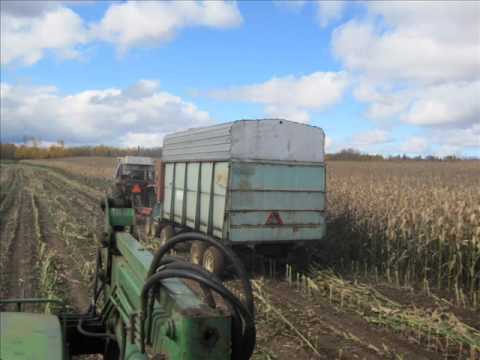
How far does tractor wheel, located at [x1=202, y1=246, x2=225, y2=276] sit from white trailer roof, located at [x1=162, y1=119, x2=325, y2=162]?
168 centimetres

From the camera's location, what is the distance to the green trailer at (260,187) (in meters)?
8.31

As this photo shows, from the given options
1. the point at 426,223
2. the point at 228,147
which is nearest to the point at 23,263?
the point at 228,147

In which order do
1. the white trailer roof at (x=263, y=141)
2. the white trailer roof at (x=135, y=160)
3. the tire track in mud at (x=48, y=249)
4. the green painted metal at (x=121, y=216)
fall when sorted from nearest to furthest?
the green painted metal at (x=121, y=216), the tire track in mud at (x=48, y=249), the white trailer roof at (x=263, y=141), the white trailer roof at (x=135, y=160)

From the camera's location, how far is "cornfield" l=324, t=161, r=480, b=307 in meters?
8.02

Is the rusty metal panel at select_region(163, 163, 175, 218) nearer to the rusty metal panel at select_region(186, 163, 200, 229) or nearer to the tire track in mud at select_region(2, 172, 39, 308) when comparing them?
the rusty metal panel at select_region(186, 163, 200, 229)

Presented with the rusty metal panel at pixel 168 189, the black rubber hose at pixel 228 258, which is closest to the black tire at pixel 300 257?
the rusty metal panel at pixel 168 189

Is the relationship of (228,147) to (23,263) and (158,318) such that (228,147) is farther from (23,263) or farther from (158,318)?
(158,318)

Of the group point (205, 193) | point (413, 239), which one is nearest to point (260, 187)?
point (205, 193)

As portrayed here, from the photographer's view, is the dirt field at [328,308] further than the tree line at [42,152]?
No

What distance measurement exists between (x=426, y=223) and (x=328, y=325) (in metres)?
3.60

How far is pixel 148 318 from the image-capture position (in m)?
2.35

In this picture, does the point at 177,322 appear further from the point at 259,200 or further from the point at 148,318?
the point at 259,200

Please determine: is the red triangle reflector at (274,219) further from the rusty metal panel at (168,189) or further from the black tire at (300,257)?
the rusty metal panel at (168,189)

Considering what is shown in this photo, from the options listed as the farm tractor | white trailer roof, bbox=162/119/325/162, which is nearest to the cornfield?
white trailer roof, bbox=162/119/325/162
